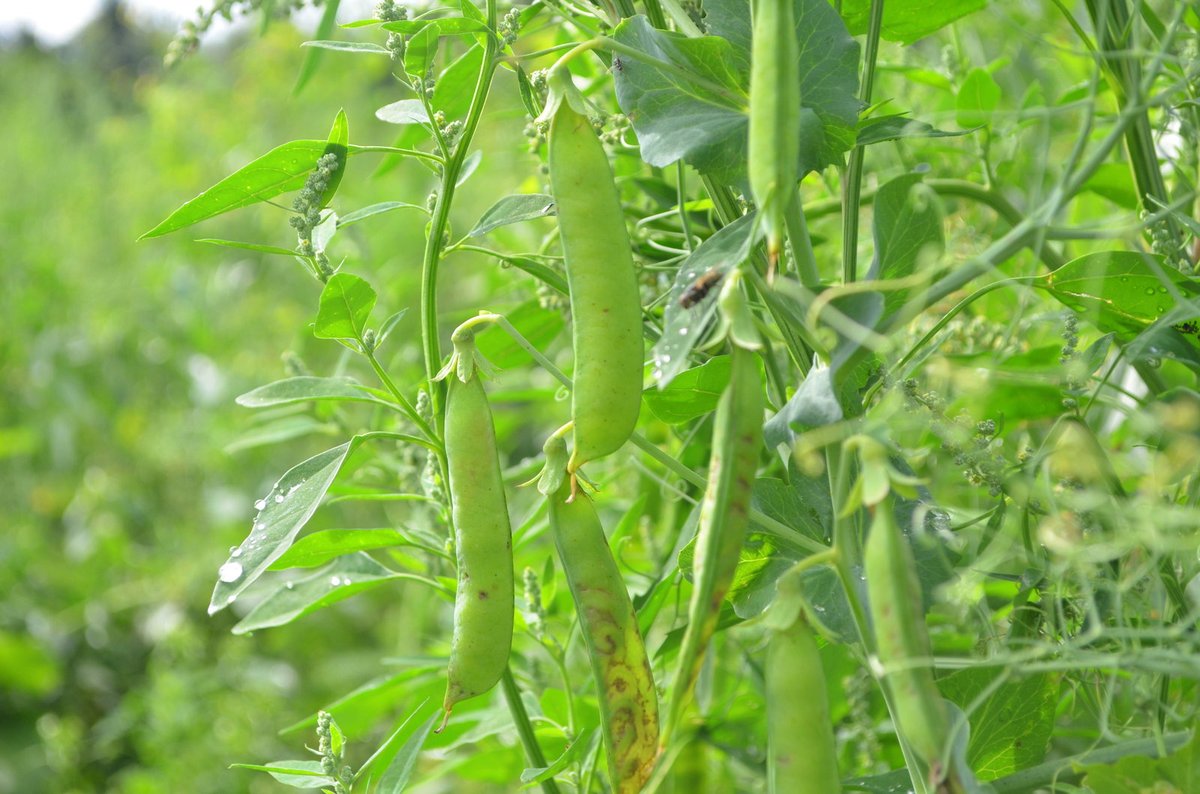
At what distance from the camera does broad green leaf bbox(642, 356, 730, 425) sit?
59cm

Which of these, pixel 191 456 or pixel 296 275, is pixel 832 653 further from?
pixel 296 275

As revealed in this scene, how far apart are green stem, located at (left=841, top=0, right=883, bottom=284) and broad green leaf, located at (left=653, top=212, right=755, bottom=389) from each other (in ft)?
0.34

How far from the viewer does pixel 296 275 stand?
2859mm

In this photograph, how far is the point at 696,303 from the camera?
453mm

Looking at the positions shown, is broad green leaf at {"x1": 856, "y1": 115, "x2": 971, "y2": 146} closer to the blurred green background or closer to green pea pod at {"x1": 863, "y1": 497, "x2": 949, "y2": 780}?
green pea pod at {"x1": 863, "y1": 497, "x2": 949, "y2": 780}

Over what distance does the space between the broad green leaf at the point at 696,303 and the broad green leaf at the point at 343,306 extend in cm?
21

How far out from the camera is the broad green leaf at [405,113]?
61 cm

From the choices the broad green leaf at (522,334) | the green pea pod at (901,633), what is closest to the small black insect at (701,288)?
the green pea pod at (901,633)

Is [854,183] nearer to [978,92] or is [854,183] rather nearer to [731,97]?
[731,97]

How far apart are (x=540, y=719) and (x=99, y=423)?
7.57ft

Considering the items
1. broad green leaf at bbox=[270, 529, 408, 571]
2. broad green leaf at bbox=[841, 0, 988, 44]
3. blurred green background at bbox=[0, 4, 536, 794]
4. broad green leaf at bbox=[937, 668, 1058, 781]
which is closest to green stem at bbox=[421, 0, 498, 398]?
broad green leaf at bbox=[270, 529, 408, 571]

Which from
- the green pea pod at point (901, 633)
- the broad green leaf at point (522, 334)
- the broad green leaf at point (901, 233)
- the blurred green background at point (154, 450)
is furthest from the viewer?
the blurred green background at point (154, 450)

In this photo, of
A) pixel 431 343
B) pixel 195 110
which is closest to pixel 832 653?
pixel 431 343

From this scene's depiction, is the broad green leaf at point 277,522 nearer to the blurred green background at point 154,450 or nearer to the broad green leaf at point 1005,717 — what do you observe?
the broad green leaf at point 1005,717
